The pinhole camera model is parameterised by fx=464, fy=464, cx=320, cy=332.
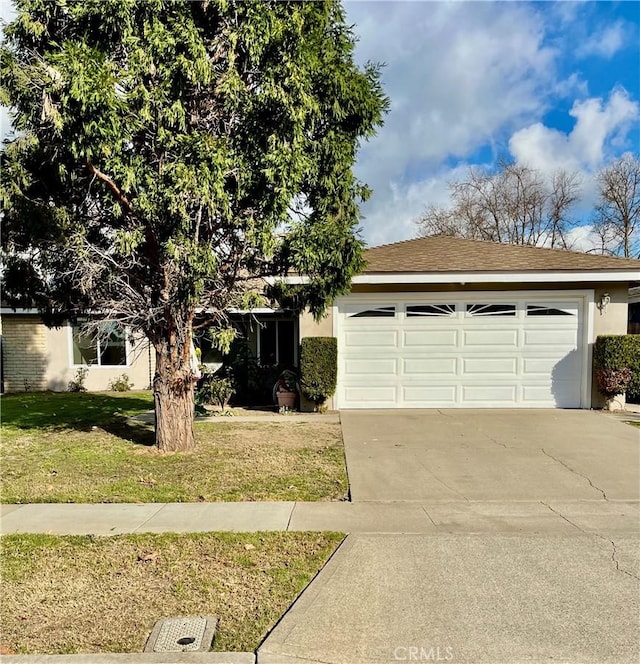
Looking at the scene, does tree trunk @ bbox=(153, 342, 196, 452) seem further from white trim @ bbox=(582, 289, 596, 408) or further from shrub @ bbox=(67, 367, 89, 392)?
shrub @ bbox=(67, 367, 89, 392)

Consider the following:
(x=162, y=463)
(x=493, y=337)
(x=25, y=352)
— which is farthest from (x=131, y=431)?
(x=25, y=352)

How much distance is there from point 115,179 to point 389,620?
5539 mm

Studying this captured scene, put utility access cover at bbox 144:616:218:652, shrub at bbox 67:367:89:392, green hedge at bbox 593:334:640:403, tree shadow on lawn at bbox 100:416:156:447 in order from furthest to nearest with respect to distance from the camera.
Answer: shrub at bbox 67:367:89:392, green hedge at bbox 593:334:640:403, tree shadow on lawn at bbox 100:416:156:447, utility access cover at bbox 144:616:218:652

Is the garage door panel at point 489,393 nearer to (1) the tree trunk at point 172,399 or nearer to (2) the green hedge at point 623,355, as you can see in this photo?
(2) the green hedge at point 623,355

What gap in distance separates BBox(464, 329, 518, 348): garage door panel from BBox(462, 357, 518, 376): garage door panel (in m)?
0.32

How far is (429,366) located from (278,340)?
583 cm

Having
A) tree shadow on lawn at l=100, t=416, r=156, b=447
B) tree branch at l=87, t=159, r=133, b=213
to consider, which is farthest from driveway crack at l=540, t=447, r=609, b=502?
tree branch at l=87, t=159, r=133, b=213

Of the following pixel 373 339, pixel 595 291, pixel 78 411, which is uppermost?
pixel 595 291

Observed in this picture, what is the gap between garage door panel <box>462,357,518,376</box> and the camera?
10609 mm

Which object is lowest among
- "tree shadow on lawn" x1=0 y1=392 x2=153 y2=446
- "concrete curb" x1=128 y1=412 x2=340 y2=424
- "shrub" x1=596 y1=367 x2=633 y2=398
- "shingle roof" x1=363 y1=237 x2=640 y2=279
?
"tree shadow on lawn" x1=0 y1=392 x2=153 y2=446

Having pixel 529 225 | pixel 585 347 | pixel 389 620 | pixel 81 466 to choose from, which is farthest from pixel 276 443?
pixel 529 225

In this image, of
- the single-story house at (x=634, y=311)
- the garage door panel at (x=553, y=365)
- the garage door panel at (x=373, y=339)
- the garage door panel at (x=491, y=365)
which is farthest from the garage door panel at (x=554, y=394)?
the single-story house at (x=634, y=311)

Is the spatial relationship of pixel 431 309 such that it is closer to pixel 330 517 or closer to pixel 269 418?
pixel 269 418

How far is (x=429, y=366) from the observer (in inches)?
420
